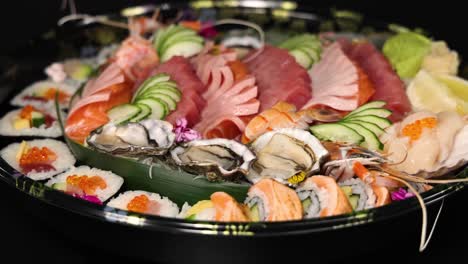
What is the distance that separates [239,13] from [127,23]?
683 mm

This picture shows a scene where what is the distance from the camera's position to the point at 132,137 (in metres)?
3.01

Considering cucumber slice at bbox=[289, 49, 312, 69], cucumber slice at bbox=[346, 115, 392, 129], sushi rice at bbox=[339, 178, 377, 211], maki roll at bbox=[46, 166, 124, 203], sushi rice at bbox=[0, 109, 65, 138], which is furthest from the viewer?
cucumber slice at bbox=[289, 49, 312, 69]

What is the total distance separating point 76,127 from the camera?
3352 millimetres

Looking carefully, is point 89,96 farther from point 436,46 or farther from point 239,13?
point 436,46

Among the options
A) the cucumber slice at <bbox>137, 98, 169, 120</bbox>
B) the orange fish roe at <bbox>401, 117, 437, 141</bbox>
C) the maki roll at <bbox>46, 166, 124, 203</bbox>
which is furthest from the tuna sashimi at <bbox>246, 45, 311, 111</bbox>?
the maki roll at <bbox>46, 166, 124, 203</bbox>

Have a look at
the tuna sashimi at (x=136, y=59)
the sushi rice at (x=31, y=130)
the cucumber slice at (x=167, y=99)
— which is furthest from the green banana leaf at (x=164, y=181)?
the tuna sashimi at (x=136, y=59)

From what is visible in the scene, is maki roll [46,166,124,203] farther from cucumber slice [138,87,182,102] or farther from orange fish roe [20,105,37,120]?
orange fish roe [20,105,37,120]

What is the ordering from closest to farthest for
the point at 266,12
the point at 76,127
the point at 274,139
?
1. the point at 274,139
2. the point at 76,127
3. the point at 266,12

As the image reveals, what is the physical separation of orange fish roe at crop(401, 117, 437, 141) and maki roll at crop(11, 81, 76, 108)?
1.74 meters

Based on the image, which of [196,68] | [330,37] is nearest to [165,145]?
[196,68]

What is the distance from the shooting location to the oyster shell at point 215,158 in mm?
2777

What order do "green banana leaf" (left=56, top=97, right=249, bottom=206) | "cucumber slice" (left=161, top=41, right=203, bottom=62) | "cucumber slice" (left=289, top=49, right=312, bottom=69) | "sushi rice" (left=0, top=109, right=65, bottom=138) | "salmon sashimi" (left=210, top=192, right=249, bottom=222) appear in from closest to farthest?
"salmon sashimi" (left=210, top=192, right=249, bottom=222) → "green banana leaf" (left=56, top=97, right=249, bottom=206) → "sushi rice" (left=0, top=109, right=65, bottom=138) → "cucumber slice" (left=289, top=49, right=312, bottom=69) → "cucumber slice" (left=161, top=41, right=203, bottom=62)

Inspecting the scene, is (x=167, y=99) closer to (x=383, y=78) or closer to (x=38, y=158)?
(x=38, y=158)

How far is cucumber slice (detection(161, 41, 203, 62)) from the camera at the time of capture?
3.81 metres
